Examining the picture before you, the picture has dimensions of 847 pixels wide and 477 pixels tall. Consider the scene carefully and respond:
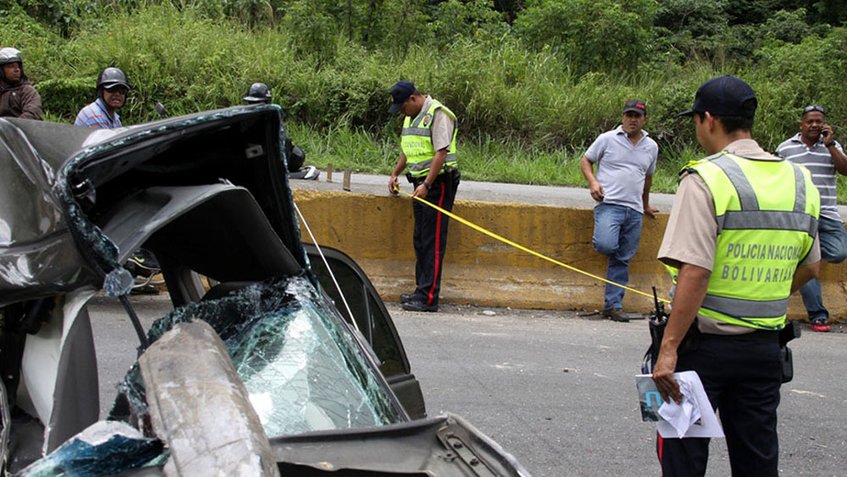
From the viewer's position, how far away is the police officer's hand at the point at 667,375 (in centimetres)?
316

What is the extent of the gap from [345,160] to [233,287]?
33.1 feet

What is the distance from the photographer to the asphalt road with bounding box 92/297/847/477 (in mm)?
4688

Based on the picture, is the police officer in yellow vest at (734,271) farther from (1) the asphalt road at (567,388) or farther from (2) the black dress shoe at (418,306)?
(2) the black dress shoe at (418,306)

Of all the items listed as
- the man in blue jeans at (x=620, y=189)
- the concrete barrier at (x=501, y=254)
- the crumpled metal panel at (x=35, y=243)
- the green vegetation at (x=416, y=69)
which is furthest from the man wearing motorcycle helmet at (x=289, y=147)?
the crumpled metal panel at (x=35, y=243)

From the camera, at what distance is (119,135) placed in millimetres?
2186

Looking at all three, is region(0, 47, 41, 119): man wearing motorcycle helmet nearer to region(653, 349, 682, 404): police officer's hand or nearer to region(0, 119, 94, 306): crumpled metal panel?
region(0, 119, 94, 306): crumpled metal panel

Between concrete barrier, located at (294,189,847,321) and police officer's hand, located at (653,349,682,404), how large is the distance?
4745 mm

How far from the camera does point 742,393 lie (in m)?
3.26

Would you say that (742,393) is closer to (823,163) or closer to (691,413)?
(691,413)

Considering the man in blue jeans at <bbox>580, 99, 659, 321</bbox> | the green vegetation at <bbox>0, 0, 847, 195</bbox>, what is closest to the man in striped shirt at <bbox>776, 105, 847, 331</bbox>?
the man in blue jeans at <bbox>580, 99, 659, 321</bbox>

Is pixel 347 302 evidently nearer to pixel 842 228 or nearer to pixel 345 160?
pixel 842 228

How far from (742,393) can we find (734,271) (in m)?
0.46

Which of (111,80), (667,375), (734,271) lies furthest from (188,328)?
(111,80)

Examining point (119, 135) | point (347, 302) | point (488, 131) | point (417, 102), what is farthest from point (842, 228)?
point (488, 131)
